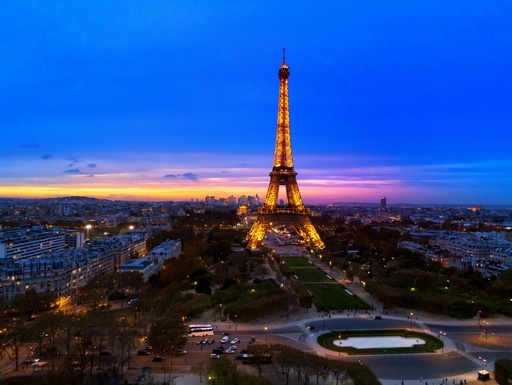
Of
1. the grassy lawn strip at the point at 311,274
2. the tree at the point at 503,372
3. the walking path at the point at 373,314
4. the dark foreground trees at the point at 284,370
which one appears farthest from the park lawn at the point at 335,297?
the tree at the point at 503,372

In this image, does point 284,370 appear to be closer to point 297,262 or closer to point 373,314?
point 373,314

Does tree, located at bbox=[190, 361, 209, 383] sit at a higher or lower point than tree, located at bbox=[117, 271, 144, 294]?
lower

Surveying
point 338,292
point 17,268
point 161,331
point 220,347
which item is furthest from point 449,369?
point 17,268

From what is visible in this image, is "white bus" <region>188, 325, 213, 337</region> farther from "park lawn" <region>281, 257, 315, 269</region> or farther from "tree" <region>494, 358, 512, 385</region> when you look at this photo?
"park lawn" <region>281, 257, 315, 269</region>

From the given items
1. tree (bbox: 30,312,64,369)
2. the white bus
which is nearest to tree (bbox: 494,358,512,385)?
the white bus

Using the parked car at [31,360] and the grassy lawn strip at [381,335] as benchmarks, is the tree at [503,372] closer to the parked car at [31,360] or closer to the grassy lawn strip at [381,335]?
the grassy lawn strip at [381,335]

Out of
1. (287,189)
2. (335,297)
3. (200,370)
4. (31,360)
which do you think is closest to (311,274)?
(335,297)
